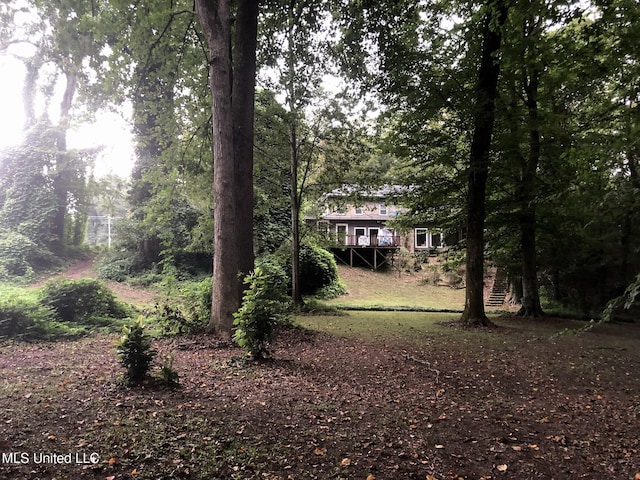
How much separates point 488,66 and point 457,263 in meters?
7.73

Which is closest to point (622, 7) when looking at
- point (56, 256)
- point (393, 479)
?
point (393, 479)

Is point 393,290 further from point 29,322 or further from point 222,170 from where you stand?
point 29,322

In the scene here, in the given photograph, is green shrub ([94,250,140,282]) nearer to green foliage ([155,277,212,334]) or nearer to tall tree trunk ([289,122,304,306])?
tall tree trunk ([289,122,304,306])

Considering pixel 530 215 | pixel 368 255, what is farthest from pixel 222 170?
pixel 368 255

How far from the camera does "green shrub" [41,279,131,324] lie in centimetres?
964

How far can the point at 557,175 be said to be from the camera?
1312cm

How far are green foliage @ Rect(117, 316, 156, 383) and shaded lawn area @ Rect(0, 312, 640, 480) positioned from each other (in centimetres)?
21

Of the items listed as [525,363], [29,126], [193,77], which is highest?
[29,126]

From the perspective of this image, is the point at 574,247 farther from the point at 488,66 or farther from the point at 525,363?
the point at 525,363

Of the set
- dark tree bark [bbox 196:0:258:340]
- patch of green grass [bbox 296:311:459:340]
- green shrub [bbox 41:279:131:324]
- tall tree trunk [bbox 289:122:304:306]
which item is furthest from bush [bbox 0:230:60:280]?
dark tree bark [bbox 196:0:258:340]

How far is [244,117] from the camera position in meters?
9.00

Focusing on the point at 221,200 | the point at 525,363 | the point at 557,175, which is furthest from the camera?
the point at 557,175

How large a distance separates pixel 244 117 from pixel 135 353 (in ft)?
19.4

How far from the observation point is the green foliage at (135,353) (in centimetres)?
475
